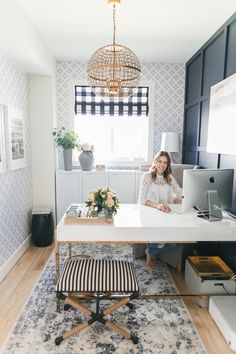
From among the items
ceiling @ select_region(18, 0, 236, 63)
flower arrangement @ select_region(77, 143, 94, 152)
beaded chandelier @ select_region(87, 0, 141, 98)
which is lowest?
flower arrangement @ select_region(77, 143, 94, 152)

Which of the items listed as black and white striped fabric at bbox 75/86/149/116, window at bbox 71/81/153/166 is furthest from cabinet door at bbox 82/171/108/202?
black and white striped fabric at bbox 75/86/149/116

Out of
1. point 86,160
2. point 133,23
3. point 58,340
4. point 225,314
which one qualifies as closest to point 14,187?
point 86,160

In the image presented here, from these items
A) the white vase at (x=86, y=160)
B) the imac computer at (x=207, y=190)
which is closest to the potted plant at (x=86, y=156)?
the white vase at (x=86, y=160)

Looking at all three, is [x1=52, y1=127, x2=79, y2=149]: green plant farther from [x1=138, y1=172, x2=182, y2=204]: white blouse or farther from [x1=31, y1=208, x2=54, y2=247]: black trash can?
[x1=138, y1=172, x2=182, y2=204]: white blouse

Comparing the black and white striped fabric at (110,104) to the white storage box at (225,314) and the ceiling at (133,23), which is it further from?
the white storage box at (225,314)

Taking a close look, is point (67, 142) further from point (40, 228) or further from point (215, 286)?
point (215, 286)

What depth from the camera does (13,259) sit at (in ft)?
10.1

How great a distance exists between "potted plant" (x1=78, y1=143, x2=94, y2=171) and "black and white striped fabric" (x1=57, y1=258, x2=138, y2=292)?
85.0 inches

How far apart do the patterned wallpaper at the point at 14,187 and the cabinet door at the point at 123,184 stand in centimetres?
127

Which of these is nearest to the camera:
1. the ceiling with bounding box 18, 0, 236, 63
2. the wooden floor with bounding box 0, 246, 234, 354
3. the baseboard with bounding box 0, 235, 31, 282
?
the wooden floor with bounding box 0, 246, 234, 354

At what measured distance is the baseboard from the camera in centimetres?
280

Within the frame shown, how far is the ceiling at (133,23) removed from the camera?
246 cm

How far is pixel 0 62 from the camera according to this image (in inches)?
107

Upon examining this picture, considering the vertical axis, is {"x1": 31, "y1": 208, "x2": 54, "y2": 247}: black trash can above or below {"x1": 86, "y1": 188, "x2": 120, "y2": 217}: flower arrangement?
below
